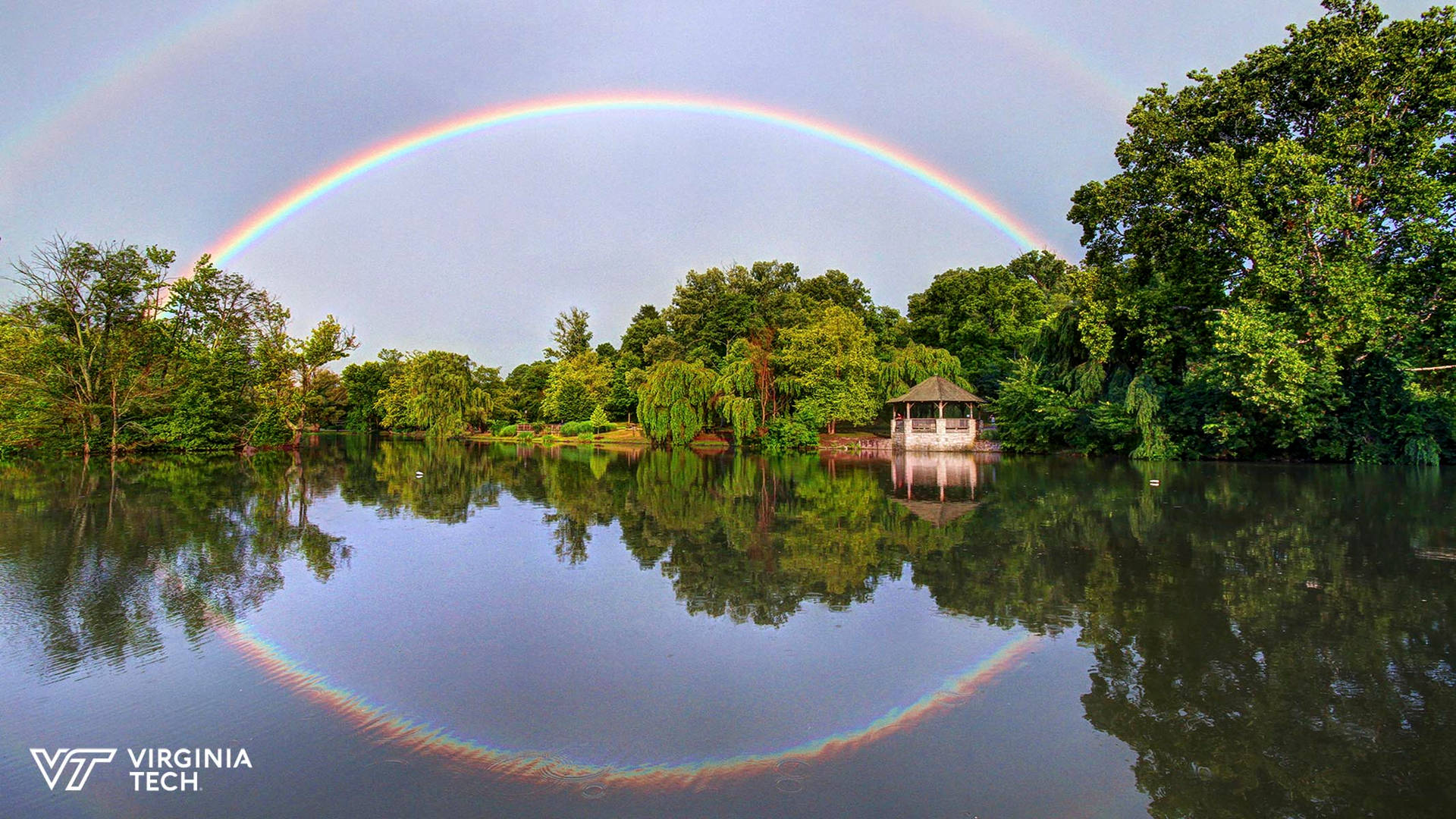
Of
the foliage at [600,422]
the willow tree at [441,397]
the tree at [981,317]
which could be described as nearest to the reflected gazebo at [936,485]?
the tree at [981,317]

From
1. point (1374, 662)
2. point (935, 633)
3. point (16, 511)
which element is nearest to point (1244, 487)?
point (1374, 662)

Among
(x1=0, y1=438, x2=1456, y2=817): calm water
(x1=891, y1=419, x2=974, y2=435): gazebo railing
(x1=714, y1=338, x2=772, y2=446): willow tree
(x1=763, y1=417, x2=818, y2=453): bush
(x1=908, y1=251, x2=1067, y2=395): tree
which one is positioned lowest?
(x1=0, y1=438, x2=1456, y2=817): calm water

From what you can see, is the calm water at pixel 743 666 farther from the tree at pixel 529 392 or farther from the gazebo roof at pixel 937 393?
the tree at pixel 529 392

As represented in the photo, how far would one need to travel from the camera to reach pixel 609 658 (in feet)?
16.3

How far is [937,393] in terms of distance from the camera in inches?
1275

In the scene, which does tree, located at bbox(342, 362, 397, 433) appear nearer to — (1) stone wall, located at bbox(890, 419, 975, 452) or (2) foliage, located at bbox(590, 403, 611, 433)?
(2) foliage, located at bbox(590, 403, 611, 433)

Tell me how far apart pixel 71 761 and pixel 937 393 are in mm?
31816

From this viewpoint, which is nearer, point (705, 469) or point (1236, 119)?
point (1236, 119)

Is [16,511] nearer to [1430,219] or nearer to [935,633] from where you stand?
[935,633]

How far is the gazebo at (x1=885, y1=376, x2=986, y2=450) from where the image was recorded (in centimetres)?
3231

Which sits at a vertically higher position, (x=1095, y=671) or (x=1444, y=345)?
(x=1444, y=345)

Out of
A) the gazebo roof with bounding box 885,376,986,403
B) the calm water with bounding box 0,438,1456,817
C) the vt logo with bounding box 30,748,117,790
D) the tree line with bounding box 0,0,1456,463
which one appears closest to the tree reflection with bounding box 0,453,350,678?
the calm water with bounding box 0,438,1456,817

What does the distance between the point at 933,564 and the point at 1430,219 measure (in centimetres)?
1776

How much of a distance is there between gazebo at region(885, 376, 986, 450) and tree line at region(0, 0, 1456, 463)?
6.70ft
